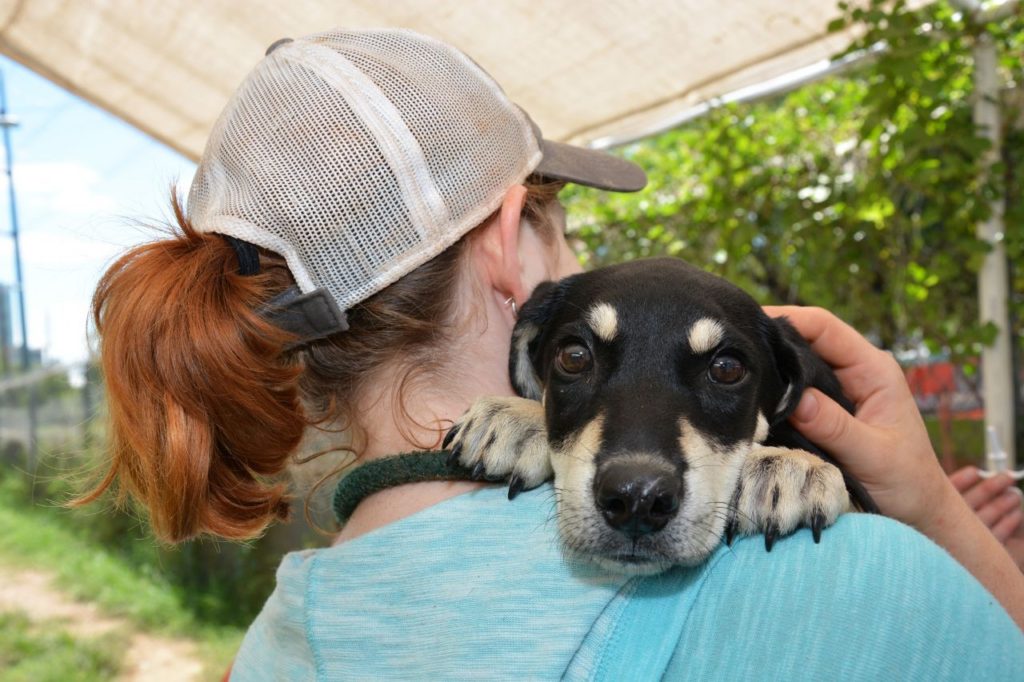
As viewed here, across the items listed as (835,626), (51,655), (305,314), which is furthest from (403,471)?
(51,655)

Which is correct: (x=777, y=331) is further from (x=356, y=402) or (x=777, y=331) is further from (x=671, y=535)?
(x=356, y=402)

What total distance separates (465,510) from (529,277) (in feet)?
2.26

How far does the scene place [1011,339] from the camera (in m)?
4.28

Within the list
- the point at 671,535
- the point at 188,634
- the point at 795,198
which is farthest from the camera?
the point at 188,634

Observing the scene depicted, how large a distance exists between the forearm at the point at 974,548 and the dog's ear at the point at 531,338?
38.1 inches

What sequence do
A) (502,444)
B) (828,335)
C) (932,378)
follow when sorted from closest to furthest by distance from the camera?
1. (502,444)
2. (828,335)
3. (932,378)

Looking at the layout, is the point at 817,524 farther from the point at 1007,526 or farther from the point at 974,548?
the point at 1007,526

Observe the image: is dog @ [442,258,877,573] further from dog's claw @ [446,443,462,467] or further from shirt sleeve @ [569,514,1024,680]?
shirt sleeve @ [569,514,1024,680]

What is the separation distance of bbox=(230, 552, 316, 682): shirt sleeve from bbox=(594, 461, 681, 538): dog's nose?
620mm

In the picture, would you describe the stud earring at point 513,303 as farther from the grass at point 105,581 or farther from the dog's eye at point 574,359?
the grass at point 105,581

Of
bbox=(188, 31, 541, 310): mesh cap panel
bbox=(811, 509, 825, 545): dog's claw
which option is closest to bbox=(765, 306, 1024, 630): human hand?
Answer: bbox=(811, 509, 825, 545): dog's claw

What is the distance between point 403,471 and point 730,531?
642mm

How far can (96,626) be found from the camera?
5.71 meters

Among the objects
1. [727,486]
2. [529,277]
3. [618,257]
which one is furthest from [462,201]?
[618,257]
